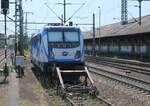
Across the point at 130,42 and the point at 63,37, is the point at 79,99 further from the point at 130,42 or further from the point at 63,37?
A: the point at 130,42

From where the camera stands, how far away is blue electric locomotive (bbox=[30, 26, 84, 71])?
17.4 m

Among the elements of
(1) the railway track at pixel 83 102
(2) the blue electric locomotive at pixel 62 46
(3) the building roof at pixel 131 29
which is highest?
(3) the building roof at pixel 131 29

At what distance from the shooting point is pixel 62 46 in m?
17.5

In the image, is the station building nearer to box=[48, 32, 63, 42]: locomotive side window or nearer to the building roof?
the building roof

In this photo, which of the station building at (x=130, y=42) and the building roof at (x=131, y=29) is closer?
the building roof at (x=131, y=29)

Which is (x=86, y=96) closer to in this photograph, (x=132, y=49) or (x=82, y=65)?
(x=82, y=65)

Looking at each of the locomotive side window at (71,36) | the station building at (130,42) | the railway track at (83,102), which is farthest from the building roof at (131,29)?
the railway track at (83,102)

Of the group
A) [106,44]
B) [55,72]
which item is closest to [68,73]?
[55,72]

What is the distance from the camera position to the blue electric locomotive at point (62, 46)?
17.4 metres

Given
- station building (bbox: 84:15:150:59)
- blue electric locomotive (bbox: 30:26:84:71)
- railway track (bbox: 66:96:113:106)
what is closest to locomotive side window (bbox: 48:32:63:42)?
blue electric locomotive (bbox: 30:26:84:71)

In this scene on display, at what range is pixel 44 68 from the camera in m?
18.2

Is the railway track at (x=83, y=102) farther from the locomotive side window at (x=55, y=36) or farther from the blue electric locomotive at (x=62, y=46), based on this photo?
the locomotive side window at (x=55, y=36)

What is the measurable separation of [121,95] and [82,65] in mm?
3580

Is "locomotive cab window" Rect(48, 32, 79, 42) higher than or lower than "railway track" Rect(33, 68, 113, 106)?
higher
